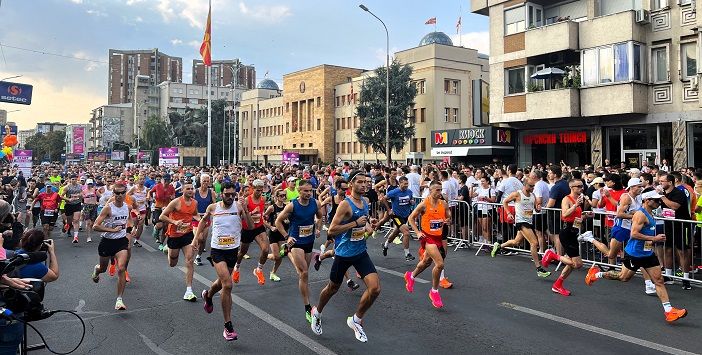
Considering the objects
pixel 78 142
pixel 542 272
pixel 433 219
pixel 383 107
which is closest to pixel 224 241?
pixel 433 219

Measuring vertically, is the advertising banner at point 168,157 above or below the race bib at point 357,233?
above

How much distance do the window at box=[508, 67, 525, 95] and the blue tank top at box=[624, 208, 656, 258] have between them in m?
20.2

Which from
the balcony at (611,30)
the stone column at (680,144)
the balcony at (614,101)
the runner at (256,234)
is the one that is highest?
the balcony at (611,30)

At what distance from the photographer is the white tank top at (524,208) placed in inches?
366

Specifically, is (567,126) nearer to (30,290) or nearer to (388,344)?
(388,344)

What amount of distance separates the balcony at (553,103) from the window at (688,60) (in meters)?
4.04

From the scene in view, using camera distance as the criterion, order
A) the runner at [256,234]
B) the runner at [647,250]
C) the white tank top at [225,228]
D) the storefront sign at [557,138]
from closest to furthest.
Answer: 1. the runner at [647,250]
2. the white tank top at [225,228]
3. the runner at [256,234]
4. the storefront sign at [557,138]

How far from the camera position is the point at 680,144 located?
68.6 feet

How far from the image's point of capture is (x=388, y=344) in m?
5.73

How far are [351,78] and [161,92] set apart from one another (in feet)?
253

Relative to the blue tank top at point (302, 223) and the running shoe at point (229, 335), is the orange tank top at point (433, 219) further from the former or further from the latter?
the running shoe at point (229, 335)

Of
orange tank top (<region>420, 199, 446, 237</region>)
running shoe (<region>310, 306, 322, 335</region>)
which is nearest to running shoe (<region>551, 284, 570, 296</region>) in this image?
orange tank top (<region>420, 199, 446, 237</region>)

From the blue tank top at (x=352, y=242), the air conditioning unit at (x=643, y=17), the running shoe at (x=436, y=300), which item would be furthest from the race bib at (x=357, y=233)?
the air conditioning unit at (x=643, y=17)

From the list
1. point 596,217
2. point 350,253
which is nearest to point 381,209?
point 596,217
